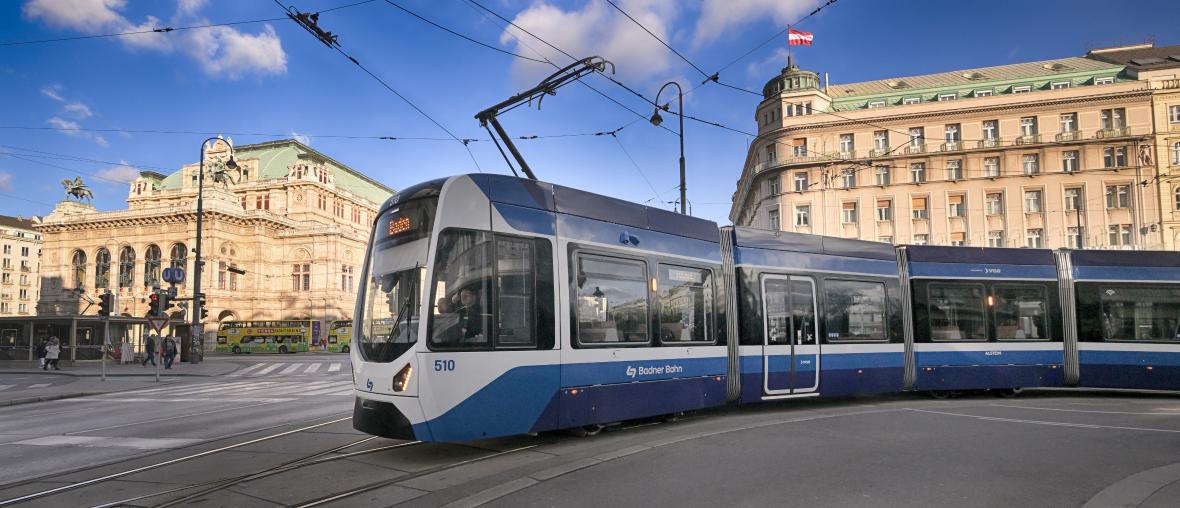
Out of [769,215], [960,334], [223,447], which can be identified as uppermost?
[769,215]

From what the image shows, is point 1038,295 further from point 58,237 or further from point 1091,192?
point 58,237

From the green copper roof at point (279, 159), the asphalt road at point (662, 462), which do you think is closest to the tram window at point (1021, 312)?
the asphalt road at point (662, 462)

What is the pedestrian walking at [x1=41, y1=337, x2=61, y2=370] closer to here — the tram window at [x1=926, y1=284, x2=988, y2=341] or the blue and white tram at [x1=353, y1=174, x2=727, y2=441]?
the blue and white tram at [x1=353, y1=174, x2=727, y2=441]

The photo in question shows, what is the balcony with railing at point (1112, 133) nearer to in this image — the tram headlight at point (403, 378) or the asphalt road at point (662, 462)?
the asphalt road at point (662, 462)

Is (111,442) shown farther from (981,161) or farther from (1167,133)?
(1167,133)

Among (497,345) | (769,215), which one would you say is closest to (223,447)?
(497,345)

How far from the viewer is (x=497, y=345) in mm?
7492

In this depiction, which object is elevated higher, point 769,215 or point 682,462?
point 769,215

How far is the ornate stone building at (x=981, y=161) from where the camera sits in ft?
155

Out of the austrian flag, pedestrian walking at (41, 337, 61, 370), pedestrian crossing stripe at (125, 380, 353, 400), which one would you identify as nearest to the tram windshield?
pedestrian crossing stripe at (125, 380, 353, 400)

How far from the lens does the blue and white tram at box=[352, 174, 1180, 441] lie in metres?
7.32

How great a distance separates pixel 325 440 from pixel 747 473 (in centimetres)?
544

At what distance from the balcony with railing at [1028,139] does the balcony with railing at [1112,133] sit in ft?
11.6

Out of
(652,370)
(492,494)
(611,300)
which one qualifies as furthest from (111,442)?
(652,370)
